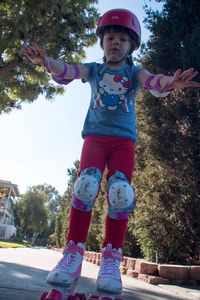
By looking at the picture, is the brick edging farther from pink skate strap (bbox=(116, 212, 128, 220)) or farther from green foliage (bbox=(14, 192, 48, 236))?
green foliage (bbox=(14, 192, 48, 236))

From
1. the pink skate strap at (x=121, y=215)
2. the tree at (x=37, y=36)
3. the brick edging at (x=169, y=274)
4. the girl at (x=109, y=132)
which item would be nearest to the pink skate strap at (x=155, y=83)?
the girl at (x=109, y=132)

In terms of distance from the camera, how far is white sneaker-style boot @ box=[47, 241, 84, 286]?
5.99ft

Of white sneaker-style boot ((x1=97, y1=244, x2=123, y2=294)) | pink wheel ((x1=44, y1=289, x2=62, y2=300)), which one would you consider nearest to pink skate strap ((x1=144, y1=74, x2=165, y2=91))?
white sneaker-style boot ((x1=97, y1=244, x2=123, y2=294))

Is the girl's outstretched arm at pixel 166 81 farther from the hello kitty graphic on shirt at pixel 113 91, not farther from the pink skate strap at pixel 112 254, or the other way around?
the pink skate strap at pixel 112 254

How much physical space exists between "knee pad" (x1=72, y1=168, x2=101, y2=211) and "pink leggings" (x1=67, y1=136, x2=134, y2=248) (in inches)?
1.8

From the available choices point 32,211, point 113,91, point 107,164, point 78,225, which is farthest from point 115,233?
point 32,211

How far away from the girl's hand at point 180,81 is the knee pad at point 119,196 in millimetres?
662

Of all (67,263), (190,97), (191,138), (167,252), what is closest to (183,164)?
(191,138)

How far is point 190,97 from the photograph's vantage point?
8.19m

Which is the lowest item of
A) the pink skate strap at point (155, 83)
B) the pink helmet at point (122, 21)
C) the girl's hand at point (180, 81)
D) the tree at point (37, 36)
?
the girl's hand at point (180, 81)

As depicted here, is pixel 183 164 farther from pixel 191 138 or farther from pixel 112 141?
pixel 112 141

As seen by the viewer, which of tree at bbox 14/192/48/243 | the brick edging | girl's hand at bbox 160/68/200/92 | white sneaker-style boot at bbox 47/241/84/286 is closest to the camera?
white sneaker-style boot at bbox 47/241/84/286

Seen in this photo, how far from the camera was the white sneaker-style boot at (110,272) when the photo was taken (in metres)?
1.84

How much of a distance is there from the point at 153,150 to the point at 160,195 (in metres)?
1.15
